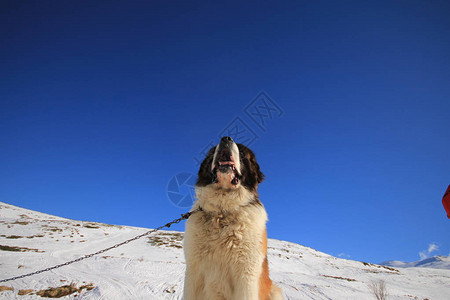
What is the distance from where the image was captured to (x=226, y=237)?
3.52 m

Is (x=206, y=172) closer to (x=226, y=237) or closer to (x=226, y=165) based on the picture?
(x=226, y=165)

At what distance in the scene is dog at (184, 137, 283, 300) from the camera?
130 inches

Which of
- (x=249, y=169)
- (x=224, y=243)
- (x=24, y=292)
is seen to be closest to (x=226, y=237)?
(x=224, y=243)

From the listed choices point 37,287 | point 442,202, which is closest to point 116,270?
point 37,287

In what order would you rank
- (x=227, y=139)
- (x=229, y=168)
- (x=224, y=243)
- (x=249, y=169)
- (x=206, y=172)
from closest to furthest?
1. (x=224, y=243)
2. (x=229, y=168)
3. (x=227, y=139)
4. (x=206, y=172)
5. (x=249, y=169)

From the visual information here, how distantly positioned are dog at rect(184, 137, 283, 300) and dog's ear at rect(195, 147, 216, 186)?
0.7 inches

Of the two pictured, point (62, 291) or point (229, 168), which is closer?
point (229, 168)

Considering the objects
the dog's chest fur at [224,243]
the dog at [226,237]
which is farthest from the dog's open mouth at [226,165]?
the dog's chest fur at [224,243]

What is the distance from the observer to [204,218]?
12.3 feet

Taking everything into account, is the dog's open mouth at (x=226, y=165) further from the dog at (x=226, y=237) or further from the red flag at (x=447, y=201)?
the red flag at (x=447, y=201)

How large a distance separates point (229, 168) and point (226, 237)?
1.08 m

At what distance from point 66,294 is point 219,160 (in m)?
9.04

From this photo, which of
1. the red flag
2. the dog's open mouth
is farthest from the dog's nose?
the red flag

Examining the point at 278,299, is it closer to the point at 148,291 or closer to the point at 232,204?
the point at 232,204
